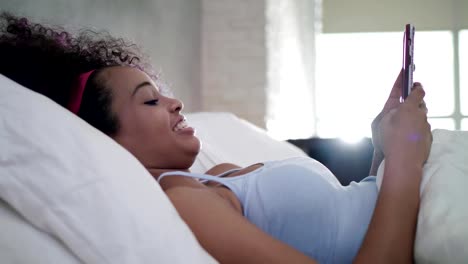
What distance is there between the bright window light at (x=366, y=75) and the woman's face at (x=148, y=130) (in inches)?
202

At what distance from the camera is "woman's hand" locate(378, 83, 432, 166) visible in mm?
915

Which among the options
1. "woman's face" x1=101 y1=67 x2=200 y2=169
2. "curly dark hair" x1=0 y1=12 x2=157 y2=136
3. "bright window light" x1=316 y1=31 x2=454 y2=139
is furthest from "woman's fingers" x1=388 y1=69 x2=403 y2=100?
"bright window light" x1=316 y1=31 x2=454 y2=139

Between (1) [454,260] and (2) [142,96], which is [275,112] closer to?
(2) [142,96]

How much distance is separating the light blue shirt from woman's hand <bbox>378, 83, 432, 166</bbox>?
0.11 metres

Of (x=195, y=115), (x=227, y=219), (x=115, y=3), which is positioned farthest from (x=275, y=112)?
(x=227, y=219)

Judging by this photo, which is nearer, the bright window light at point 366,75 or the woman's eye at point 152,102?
the woman's eye at point 152,102

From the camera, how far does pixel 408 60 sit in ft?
3.40

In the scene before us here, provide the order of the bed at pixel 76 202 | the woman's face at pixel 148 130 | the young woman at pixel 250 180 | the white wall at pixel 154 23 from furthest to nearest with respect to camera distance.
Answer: the white wall at pixel 154 23, the woman's face at pixel 148 130, the young woman at pixel 250 180, the bed at pixel 76 202

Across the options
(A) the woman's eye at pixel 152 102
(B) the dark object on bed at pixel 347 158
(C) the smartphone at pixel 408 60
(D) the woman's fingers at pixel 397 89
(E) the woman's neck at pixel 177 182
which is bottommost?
(B) the dark object on bed at pixel 347 158

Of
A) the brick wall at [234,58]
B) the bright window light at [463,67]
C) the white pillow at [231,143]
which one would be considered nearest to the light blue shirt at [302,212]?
the white pillow at [231,143]

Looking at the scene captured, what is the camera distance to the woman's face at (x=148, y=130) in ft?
3.35

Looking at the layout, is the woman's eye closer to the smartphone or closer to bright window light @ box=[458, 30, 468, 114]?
the smartphone

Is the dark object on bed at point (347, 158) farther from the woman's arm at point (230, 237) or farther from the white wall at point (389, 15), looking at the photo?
the white wall at point (389, 15)

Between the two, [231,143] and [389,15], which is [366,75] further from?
[231,143]
